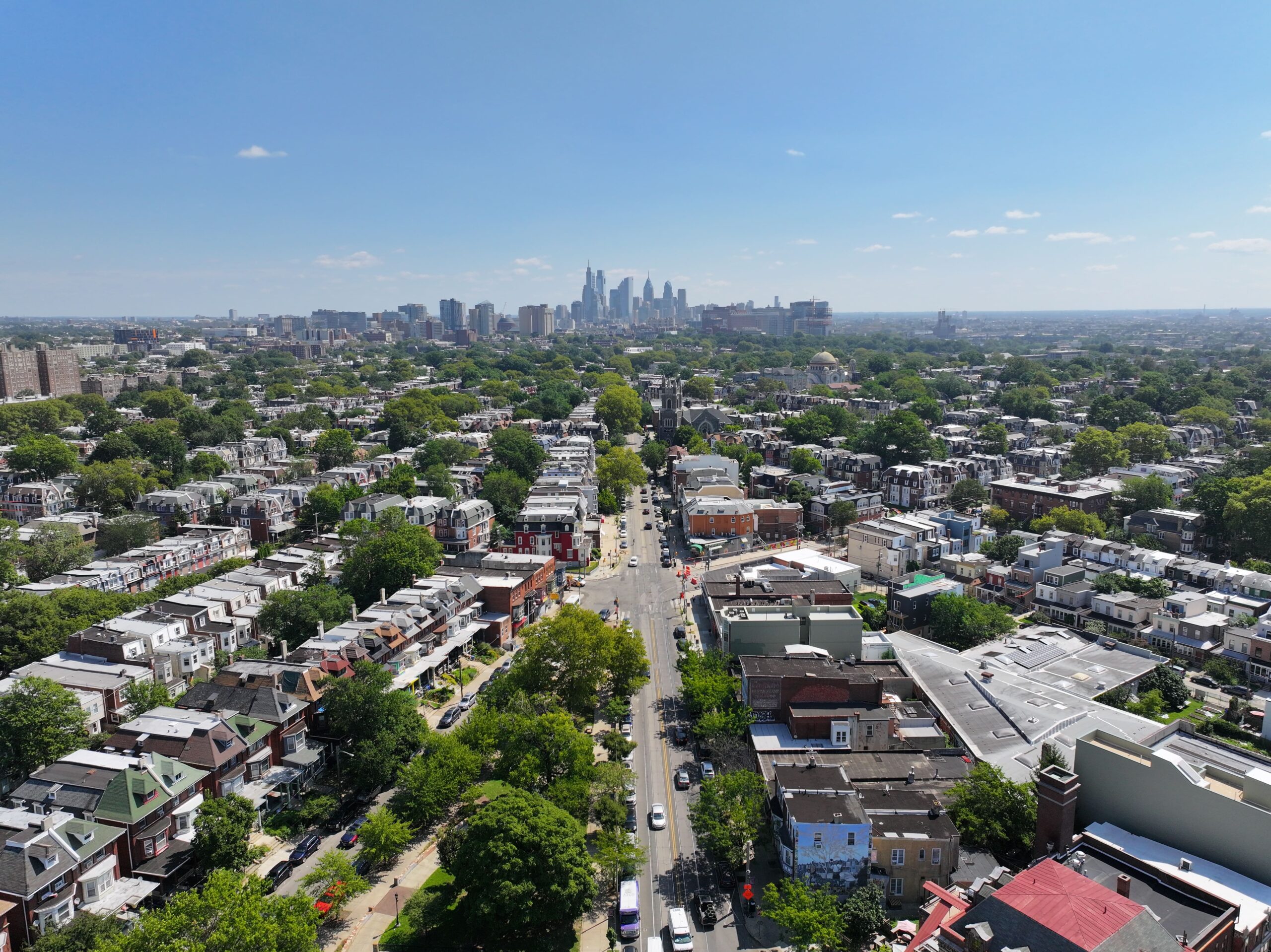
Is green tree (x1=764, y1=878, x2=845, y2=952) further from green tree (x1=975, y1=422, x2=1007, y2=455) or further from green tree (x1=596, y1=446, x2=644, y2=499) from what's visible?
green tree (x1=975, y1=422, x2=1007, y2=455)

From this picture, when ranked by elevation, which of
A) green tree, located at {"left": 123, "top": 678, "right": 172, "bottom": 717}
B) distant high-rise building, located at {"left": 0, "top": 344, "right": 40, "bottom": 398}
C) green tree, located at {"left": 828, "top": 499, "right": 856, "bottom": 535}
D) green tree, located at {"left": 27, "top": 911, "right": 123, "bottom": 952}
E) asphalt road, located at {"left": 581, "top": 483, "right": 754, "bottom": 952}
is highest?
distant high-rise building, located at {"left": 0, "top": 344, "right": 40, "bottom": 398}

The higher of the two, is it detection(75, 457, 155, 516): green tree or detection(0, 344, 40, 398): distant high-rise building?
detection(0, 344, 40, 398): distant high-rise building

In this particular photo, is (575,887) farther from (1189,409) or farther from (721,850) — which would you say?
(1189,409)

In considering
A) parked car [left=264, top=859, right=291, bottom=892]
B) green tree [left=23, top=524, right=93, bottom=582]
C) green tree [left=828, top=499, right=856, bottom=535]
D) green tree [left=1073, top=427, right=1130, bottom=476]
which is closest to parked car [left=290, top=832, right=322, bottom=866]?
parked car [left=264, top=859, right=291, bottom=892]

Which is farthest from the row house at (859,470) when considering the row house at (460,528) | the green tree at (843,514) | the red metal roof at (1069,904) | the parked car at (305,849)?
the parked car at (305,849)

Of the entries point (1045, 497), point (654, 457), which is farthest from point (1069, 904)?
point (654, 457)

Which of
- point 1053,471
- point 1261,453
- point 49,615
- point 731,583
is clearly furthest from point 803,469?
point 49,615
